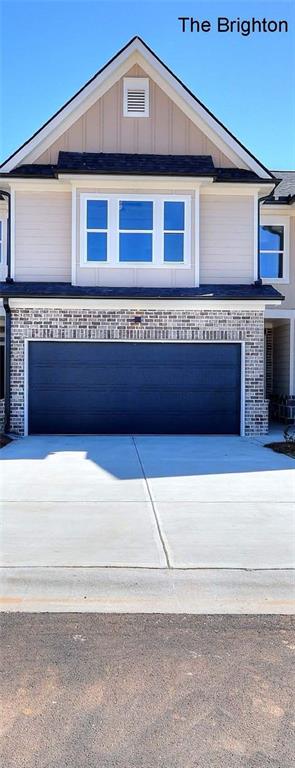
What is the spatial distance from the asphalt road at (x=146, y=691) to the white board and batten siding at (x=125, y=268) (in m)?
10.7

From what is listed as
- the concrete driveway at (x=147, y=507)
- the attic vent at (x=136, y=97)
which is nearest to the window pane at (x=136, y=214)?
the attic vent at (x=136, y=97)

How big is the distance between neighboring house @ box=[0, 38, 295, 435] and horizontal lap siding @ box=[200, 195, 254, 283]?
25 mm

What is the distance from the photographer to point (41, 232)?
14.1 meters

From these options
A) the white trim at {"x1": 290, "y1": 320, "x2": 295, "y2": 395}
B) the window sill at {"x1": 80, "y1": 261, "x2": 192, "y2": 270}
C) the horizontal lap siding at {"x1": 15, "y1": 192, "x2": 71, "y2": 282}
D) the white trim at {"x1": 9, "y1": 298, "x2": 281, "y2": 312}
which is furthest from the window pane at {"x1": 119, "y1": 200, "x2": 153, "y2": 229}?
the white trim at {"x1": 290, "y1": 320, "x2": 295, "y2": 395}

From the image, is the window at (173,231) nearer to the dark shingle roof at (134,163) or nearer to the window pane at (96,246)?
the dark shingle roof at (134,163)

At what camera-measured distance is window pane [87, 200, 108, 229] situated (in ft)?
45.1

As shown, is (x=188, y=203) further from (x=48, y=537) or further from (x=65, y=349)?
(x=48, y=537)

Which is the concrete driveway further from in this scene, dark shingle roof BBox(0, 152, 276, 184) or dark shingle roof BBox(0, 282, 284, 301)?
dark shingle roof BBox(0, 152, 276, 184)

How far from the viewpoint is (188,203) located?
13781 mm

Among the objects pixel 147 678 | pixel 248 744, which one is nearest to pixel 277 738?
pixel 248 744

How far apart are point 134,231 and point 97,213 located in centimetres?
99

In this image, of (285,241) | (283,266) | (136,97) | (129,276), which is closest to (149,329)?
(129,276)

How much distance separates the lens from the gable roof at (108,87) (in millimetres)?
14156

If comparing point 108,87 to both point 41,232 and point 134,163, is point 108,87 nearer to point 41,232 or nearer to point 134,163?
point 134,163
